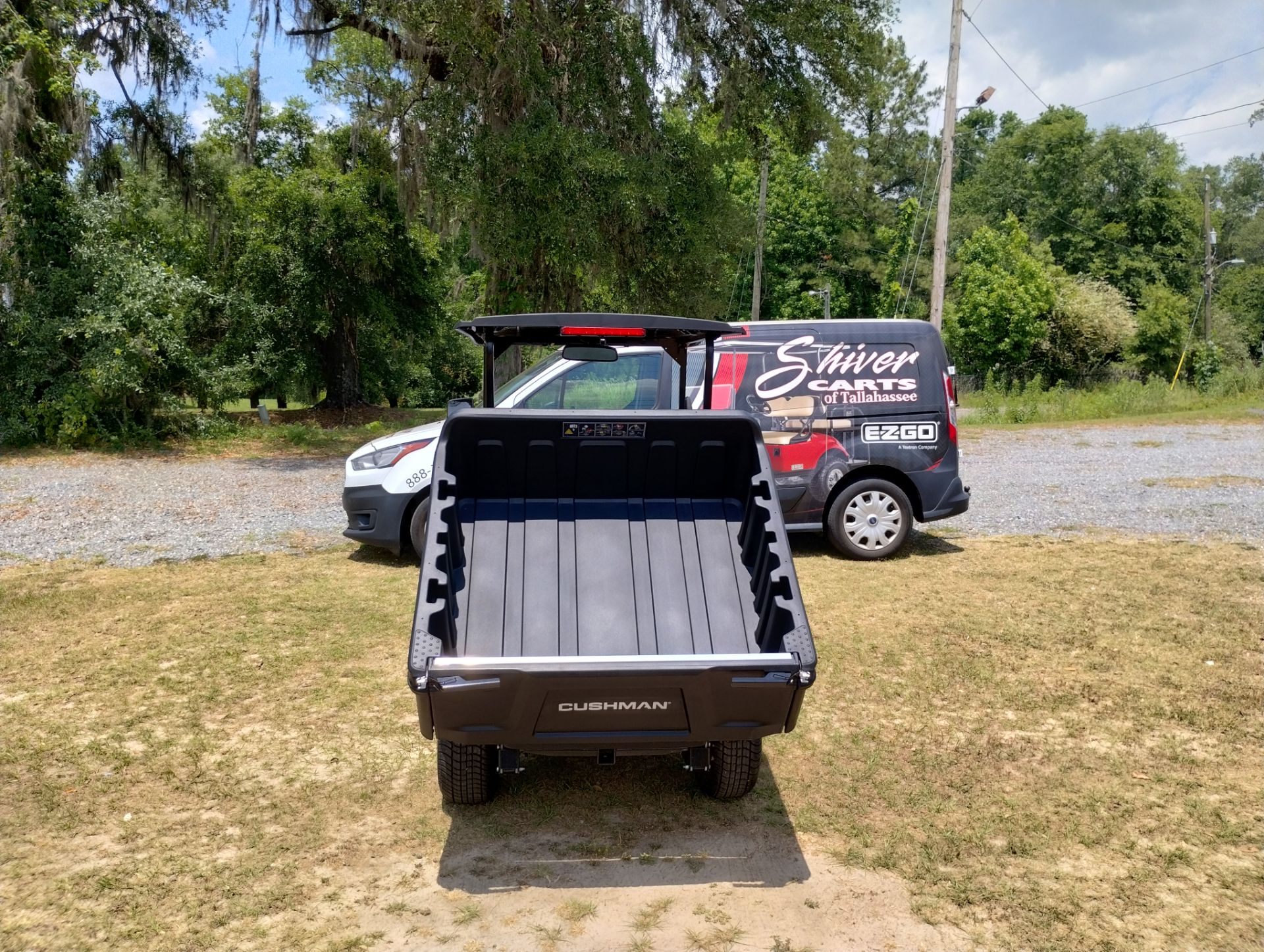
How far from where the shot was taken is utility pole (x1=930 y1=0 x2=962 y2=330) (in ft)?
64.3

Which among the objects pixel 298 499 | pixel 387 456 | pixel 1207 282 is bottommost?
pixel 298 499

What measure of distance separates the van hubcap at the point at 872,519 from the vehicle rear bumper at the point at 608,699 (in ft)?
15.9

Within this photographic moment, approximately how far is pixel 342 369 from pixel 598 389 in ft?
57.5

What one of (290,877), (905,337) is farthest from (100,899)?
(905,337)

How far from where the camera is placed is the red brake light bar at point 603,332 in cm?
462

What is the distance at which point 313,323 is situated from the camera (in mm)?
20969

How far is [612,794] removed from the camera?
162 inches

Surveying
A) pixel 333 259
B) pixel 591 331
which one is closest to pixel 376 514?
pixel 591 331

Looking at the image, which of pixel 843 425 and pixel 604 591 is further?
pixel 843 425

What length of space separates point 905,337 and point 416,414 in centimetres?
1810

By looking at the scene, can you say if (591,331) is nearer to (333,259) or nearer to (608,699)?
(608,699)

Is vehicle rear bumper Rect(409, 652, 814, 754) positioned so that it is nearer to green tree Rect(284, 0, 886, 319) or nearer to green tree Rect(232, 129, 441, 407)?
green tree Rect(284, 0, 886, 319)

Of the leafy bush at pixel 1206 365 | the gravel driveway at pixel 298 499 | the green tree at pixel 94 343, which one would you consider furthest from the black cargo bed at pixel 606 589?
the leafy bush at pixel 1206 365

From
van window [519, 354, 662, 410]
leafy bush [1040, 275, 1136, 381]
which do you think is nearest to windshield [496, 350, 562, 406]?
van window [519, 354, 662, 410]
